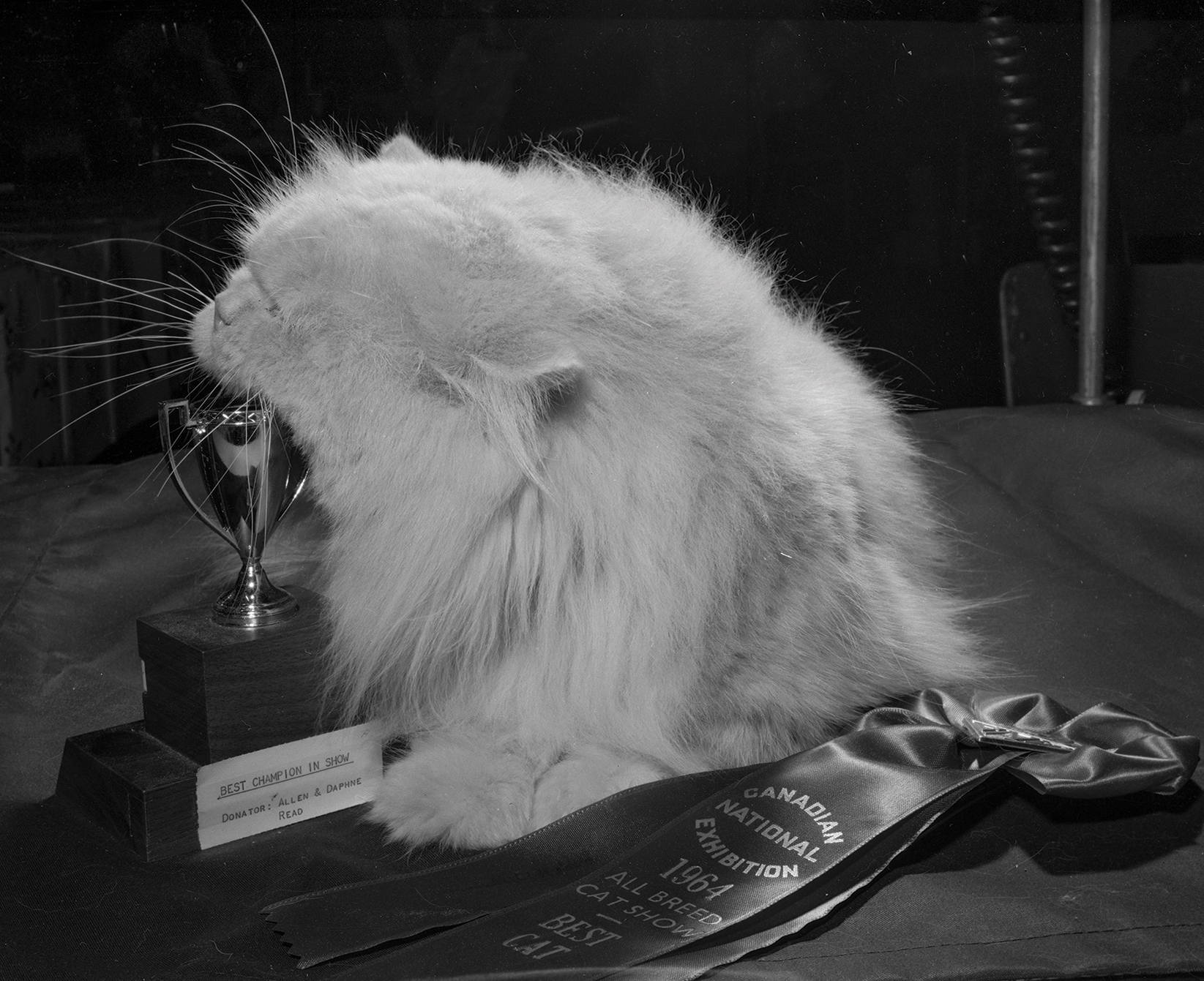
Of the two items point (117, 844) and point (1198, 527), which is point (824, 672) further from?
point (1198, 527)

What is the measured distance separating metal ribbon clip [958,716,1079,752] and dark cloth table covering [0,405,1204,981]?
4cm

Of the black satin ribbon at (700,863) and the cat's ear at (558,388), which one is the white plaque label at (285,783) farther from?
the cat's ear at (558,388)

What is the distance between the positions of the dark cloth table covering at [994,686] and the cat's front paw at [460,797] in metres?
0.04

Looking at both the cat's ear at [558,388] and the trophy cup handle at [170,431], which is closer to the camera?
the cat's ear at [558,388]

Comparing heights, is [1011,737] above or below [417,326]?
below

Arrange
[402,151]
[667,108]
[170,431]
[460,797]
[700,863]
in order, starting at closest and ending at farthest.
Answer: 1. [700,863]
2. [460,797]
3. [170,431]
4. [402,151]
5. [667,108]

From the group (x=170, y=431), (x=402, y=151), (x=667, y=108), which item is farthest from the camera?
(x=667, y=108)

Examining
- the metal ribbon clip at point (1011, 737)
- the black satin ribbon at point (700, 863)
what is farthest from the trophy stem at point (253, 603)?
the metal ribbon clip at point (1011, 737)

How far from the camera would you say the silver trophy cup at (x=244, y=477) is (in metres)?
→ 1.08

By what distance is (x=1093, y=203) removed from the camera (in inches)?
82.7

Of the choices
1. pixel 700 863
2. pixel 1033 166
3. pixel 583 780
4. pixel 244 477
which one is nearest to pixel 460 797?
pixel 583 780

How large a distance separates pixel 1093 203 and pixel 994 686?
3.76 feet

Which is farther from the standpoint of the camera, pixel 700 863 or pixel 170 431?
pixel 170 431

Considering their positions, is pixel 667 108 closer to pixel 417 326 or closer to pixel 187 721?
pixel 417 326
